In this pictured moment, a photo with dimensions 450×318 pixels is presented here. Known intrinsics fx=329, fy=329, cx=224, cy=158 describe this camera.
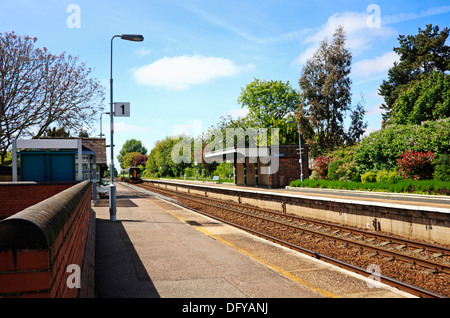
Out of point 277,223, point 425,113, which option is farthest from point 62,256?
point 425,113

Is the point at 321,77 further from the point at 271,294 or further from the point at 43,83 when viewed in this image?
the point at 271,294

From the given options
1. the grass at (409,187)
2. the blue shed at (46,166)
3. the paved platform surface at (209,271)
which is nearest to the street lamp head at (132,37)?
the blue shed at (46,166)

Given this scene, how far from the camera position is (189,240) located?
9633 mm

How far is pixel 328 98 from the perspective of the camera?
144 ft

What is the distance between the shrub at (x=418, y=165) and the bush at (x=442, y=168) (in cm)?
125

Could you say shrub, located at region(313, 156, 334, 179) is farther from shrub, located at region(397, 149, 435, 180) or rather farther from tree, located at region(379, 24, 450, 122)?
tree, located at region(379, 24, 450, 122)

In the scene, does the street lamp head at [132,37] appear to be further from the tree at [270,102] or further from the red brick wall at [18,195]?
the tree at [270,102]

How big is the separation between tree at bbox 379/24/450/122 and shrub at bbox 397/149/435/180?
28.0 m

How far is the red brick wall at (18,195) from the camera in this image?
11.5m

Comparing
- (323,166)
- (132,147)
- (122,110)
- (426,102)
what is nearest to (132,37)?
(122,110)

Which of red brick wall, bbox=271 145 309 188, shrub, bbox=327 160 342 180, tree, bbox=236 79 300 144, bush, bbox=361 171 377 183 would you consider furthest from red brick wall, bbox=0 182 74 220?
tree, bbox=236 79 300 144

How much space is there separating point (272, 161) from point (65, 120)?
63.6 feet

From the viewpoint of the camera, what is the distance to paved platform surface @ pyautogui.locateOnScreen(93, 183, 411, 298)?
5.41m
